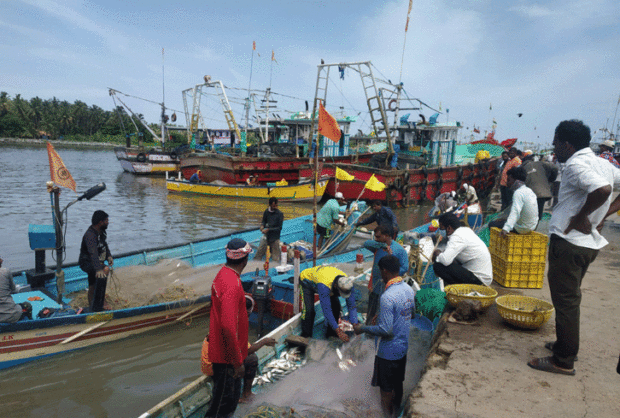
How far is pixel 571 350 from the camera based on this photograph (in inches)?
116

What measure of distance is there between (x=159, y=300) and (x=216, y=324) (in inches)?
160

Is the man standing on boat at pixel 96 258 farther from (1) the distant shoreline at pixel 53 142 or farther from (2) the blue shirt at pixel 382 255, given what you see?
(1) the distant shoreline at pixel 53 142

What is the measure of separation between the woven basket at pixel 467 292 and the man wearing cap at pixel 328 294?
111cm

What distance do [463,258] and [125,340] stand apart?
4.98 meters

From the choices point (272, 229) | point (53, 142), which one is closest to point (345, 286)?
point (272, 229)

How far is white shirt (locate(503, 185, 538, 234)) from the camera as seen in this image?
16.5ft

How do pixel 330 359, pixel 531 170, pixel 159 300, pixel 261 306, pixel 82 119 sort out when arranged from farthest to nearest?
pixel 82 119, pixel 531 170, pixel 159 300, pixel 261 306, pixel 330 359

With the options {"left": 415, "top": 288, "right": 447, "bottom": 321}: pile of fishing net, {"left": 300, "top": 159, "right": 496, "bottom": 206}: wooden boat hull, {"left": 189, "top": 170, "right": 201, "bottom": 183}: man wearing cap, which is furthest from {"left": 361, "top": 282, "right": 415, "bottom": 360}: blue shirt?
{"left": 189, "top": 170, "right": 201, "bottom": 183}: man wearing cap

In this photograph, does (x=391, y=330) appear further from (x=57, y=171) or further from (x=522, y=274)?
(x=57, y=171)

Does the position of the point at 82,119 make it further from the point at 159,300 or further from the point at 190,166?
the point at 159,300

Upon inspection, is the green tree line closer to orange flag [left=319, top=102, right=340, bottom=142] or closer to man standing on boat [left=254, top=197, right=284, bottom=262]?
man standing on boat [left=254, top=197, right=284, bottom=262]

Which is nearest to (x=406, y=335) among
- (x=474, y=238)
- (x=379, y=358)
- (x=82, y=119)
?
(x=379, y=358)

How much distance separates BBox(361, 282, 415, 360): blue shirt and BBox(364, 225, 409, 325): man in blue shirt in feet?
4.39

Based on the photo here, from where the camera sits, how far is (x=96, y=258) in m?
5.37
